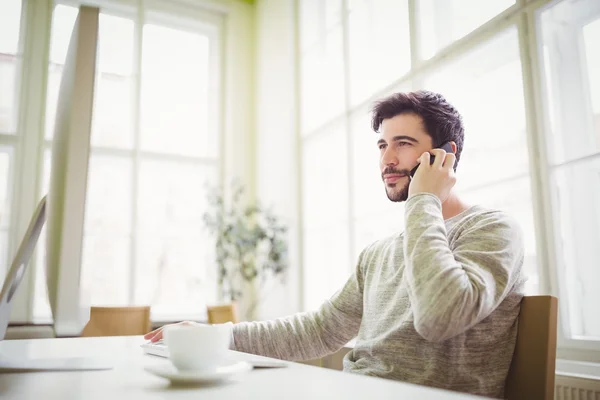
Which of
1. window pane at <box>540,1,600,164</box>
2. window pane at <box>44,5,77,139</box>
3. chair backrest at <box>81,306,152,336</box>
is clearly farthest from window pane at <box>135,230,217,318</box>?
window pane at <box>540,1,600,164</box>

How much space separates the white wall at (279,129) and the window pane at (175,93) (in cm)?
54

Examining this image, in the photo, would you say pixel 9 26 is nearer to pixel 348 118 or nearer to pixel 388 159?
pixel 348 118

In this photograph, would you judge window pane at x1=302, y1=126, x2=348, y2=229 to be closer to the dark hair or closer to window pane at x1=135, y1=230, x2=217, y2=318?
window pane at x1=135, y1=230, x2=217, y2=318

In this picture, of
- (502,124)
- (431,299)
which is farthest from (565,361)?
(431,299)

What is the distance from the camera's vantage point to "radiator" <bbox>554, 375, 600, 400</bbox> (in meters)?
1.79

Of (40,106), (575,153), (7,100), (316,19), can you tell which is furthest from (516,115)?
(7,100)

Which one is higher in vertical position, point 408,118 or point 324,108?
point 324,108

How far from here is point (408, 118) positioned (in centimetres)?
146

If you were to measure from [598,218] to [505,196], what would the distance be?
1.47ft

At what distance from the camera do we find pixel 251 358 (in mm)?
907

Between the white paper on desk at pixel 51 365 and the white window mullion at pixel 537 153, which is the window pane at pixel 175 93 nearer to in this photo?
the white window mullion at pixel 537 153

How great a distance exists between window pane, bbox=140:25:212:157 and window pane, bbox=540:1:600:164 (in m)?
3.44

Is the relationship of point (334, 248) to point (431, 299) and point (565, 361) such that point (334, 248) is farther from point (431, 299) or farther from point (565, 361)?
point (431, 299)

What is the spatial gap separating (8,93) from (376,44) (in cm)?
307
